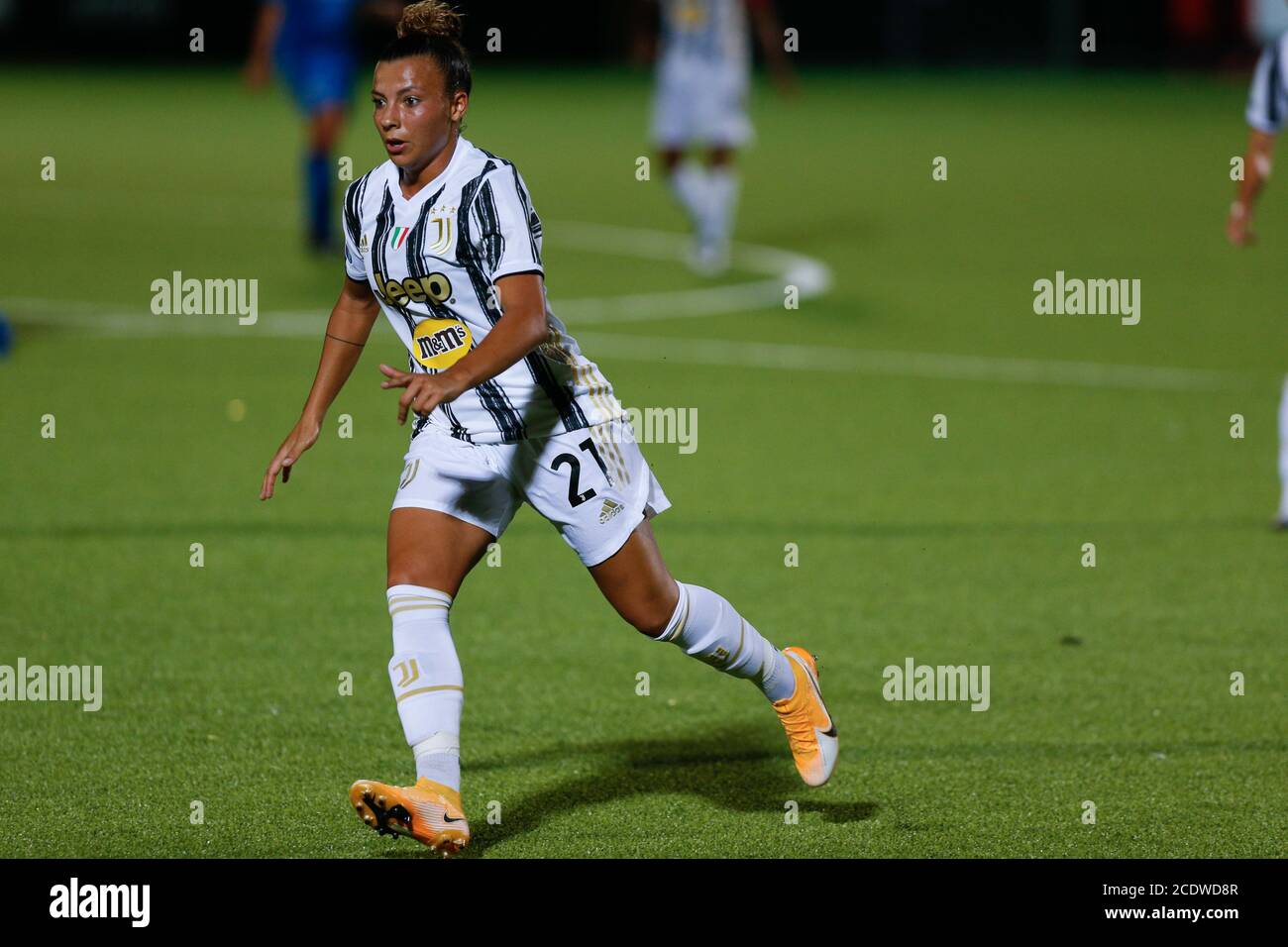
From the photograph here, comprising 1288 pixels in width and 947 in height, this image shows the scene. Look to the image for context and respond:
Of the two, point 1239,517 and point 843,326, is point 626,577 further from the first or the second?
point 843,326

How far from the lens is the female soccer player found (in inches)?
182

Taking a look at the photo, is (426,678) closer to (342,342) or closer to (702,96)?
(342,342)

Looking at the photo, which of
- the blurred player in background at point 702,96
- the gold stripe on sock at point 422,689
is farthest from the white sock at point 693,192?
the gold stripe on sock at point 422,689

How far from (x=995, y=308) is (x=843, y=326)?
1351 mm

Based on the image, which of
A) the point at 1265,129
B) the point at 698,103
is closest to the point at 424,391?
the point at 1265,129

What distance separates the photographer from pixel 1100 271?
1549 cm

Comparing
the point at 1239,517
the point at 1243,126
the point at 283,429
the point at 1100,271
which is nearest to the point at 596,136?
the point at 1243,126

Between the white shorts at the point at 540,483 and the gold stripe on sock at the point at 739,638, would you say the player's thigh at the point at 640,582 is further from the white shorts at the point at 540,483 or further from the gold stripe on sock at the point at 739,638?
the gold stripe on sock at the point at 739,638

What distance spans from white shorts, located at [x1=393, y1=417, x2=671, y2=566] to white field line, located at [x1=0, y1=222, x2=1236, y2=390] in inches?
284

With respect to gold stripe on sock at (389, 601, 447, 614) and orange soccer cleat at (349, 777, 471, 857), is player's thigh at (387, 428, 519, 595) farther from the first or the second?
orange soccer cleat at (349, 777, 471, 857)

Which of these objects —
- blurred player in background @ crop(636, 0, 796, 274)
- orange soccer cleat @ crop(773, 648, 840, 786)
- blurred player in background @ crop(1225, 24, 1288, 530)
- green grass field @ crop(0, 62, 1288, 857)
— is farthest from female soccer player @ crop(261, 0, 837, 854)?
blurred player in background @ crop(636, 0, 796, 274)

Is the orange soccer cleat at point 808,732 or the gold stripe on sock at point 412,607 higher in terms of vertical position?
the gold stripe on sock at point 412,607

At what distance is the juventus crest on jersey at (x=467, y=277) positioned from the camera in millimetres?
4641
